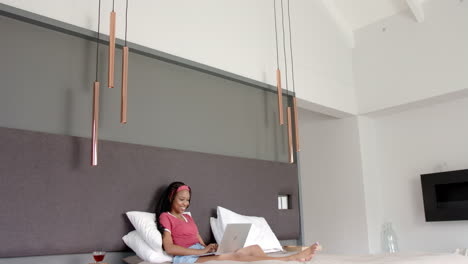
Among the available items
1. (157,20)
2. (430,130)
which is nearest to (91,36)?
(157,20)

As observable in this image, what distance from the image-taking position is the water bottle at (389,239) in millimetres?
6004

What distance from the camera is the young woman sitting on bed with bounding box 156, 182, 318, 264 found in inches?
120

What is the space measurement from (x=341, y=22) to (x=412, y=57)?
46.4 inches

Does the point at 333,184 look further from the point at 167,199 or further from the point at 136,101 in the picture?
the point at 136,101

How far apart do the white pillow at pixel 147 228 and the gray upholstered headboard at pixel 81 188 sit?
122 millimetres

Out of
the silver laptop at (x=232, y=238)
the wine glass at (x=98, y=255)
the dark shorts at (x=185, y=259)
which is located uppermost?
the silver laptop at (x=232, y=238)

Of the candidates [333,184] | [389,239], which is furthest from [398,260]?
[333,184]

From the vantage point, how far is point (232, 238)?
10.4ft

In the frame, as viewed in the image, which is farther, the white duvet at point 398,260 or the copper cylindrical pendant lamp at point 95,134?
the copper cylindrical pendant lamp at point 95,134

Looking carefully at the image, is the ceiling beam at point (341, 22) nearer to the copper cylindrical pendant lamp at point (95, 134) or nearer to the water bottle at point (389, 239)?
the water bottle at point (389, 239)

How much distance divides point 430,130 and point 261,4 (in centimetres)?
285

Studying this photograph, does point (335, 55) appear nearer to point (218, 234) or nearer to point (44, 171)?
point (218, 234)

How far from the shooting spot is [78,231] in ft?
10.5

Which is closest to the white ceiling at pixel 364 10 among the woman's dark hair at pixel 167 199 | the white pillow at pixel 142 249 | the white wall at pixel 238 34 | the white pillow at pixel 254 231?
the white wall at pixel 238 34
